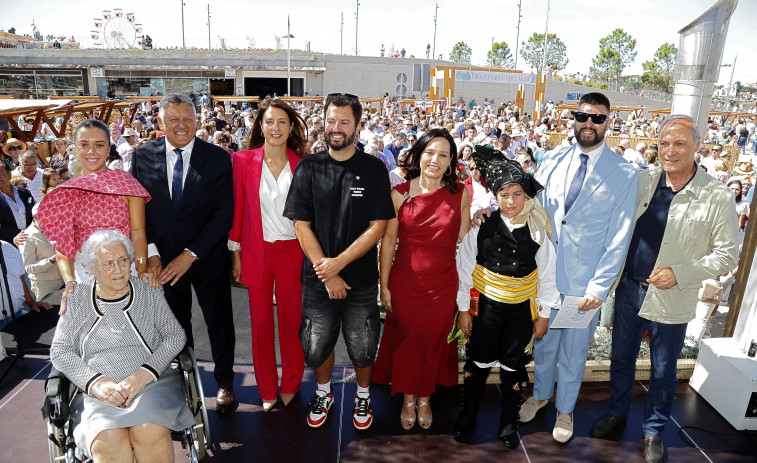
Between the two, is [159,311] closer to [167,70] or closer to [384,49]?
[167,70]

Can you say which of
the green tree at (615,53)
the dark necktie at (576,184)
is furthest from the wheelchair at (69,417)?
the green tree at (615,53)

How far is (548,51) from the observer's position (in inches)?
2643

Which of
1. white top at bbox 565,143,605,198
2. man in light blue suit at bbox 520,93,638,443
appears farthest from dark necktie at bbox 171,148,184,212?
white top at bbox 565,143,605,198

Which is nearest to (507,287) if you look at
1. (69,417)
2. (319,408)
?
(319,408)

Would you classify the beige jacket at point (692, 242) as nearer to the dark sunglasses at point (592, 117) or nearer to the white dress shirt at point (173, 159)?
the dark sunglasses at point (592, 117)

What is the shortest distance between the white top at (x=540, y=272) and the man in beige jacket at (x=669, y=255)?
507mm

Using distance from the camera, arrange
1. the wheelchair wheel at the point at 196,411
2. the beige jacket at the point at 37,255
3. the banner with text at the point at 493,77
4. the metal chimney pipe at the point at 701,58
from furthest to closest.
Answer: the banner with text at the point at 493,77 < the beige jacket at the point at 37,255 < the metal chimney pipe at the point at 701,58 < the wheelchair wheel at the point at 196,411

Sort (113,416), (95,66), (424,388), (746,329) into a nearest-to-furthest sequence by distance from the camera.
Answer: (113,416)
(424,388)
(746,329)
(95,66)

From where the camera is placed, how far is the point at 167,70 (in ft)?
118

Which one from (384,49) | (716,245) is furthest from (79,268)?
(384,49)

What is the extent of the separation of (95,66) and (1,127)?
25.3m

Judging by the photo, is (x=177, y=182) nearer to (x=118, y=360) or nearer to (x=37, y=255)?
(x=118, y=360)

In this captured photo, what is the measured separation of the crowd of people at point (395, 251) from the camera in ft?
9.00

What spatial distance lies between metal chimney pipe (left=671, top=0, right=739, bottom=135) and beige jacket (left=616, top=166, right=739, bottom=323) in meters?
2.28
